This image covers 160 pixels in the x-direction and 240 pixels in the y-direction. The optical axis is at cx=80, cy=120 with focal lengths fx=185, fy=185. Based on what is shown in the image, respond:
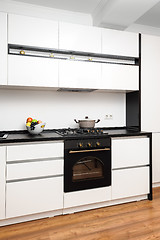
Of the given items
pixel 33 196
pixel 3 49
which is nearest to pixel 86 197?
pixel 33 196

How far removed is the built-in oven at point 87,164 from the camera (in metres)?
2.23

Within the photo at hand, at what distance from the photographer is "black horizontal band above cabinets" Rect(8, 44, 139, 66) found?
8.13 feet

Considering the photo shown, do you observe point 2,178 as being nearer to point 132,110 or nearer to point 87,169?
point 87,169

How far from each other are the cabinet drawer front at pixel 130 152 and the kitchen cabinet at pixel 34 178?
75 centimetres

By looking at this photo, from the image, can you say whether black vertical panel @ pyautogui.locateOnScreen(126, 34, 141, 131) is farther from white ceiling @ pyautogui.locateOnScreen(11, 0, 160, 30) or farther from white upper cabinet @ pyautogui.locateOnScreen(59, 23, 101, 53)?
white upper cabinet @ pyautogui.locateOnScreen(59, 23, 101, 53)

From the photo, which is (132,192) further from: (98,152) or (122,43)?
(122,43)

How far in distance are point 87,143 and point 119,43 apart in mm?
1572

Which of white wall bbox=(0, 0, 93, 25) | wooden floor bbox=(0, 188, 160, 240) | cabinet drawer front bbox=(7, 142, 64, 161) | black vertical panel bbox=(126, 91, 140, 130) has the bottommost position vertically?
wooden floor bbox=(0, 188, 160, 240)

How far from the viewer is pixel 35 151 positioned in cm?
210

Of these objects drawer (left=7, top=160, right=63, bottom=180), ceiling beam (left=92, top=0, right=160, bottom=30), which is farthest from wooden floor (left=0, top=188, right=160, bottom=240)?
ceiling beam (left=92, top=0, right=160, bottom=30)

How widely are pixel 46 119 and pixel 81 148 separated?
82 cm

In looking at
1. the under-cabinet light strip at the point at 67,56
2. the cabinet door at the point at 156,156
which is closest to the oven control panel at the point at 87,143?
the cabinet door at the point at 156,156

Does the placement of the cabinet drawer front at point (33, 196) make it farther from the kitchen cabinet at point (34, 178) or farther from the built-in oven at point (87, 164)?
the built-in oven at point (87, 164)

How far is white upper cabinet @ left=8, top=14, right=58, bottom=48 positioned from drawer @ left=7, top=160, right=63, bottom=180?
4.85 ft
